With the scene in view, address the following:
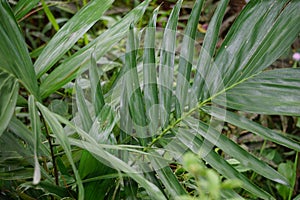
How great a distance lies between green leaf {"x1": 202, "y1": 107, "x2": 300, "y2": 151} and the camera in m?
0.69

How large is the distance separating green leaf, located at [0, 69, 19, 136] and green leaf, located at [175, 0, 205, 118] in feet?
0.93

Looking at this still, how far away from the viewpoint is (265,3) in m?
0.79

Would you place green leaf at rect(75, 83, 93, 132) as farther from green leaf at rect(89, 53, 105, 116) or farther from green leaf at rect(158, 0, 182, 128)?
green leaf at rect(158, 0, 182, 128)

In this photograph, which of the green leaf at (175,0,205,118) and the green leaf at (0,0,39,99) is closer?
the green leaf at (0,0,39,99)

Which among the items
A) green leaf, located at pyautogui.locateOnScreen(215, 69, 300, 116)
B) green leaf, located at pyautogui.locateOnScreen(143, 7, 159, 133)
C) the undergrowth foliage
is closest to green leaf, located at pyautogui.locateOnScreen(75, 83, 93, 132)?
the undergrowth foliage

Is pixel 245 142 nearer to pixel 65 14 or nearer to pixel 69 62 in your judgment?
pixel 69 62

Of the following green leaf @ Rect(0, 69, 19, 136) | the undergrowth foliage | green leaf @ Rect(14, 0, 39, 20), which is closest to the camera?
green leaf @ Rect(0, 69, 19, 136)

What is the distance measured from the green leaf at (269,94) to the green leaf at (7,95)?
13.3 inches

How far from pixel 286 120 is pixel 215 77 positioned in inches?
34.7

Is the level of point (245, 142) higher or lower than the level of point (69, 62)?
lower

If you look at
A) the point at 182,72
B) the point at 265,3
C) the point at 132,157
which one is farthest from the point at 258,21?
the point at 132,157

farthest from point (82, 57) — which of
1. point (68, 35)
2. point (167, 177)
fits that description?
point (167, 177)

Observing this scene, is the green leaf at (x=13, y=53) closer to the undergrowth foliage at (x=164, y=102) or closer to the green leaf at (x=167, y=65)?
the undergrowth foliage at (x=164, y=102)

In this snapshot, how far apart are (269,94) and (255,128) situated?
0.07 m
